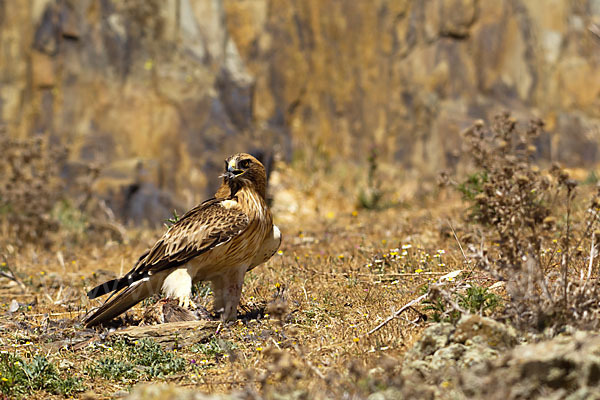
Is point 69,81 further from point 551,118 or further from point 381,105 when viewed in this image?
point 551,118

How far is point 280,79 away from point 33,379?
44.8 ft

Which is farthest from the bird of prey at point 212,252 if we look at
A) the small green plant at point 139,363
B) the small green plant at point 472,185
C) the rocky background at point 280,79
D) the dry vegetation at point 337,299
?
the rocky background at point 280,79

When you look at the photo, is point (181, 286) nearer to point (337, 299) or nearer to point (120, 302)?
point (120, 302)

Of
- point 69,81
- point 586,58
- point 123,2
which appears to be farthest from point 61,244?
point 586,58

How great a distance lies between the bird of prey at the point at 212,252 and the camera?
5.18 metres

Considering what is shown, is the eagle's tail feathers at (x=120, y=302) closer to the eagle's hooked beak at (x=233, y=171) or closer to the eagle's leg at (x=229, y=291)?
the eagle's leg at (x=229, y=291)

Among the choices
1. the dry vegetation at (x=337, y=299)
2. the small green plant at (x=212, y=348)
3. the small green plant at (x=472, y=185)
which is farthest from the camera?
the small green plant at (x=472, y=185)

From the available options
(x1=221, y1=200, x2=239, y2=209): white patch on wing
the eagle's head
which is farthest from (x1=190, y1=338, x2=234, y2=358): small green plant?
the eagle's head

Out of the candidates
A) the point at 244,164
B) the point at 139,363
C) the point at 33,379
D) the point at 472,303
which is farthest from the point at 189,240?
the point at 472,303

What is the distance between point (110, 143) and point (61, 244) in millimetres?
4573

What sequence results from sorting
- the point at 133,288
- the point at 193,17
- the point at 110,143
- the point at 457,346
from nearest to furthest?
the point at 457,346
the point at 133,288
the point at 110,143
the point at 193,17

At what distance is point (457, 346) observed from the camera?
3.62 m

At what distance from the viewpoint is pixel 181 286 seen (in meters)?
5.27

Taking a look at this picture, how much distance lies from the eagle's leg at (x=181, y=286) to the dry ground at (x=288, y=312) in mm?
410
